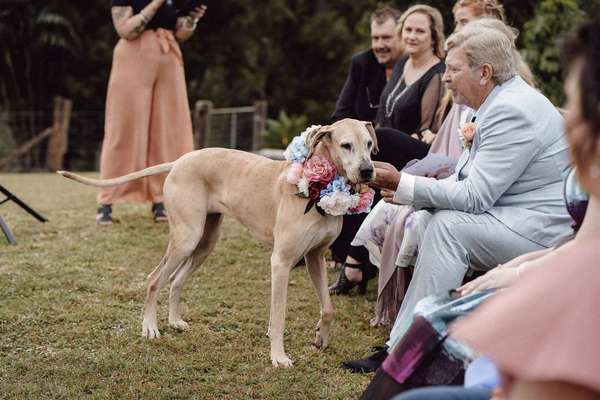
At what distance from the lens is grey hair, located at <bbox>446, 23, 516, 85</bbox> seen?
4.25 meters

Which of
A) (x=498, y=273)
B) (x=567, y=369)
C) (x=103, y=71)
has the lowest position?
(x=103, y=71)

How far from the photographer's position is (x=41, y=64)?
2614 cm

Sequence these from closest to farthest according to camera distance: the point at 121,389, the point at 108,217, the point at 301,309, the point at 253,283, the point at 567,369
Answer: the point at 567,369 → the point at 121,389 → the point at 301,309 → the point at 253,283 → the point at 108,217

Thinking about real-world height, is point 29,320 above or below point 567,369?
below

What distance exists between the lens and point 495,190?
160 inches

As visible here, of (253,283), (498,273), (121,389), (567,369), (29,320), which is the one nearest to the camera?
(567,369)

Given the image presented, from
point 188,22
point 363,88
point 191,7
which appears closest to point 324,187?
point 363,88

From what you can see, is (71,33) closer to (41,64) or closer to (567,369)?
(41,64)

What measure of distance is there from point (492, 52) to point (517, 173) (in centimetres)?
63

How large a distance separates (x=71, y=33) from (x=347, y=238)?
2054cm

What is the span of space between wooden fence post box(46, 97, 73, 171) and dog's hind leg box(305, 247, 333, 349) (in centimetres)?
1649

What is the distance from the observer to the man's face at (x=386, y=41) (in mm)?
7273

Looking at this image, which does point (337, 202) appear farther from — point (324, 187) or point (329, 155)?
point (329, 155)

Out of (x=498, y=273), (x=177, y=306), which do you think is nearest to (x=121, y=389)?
(x=177, y=306)
